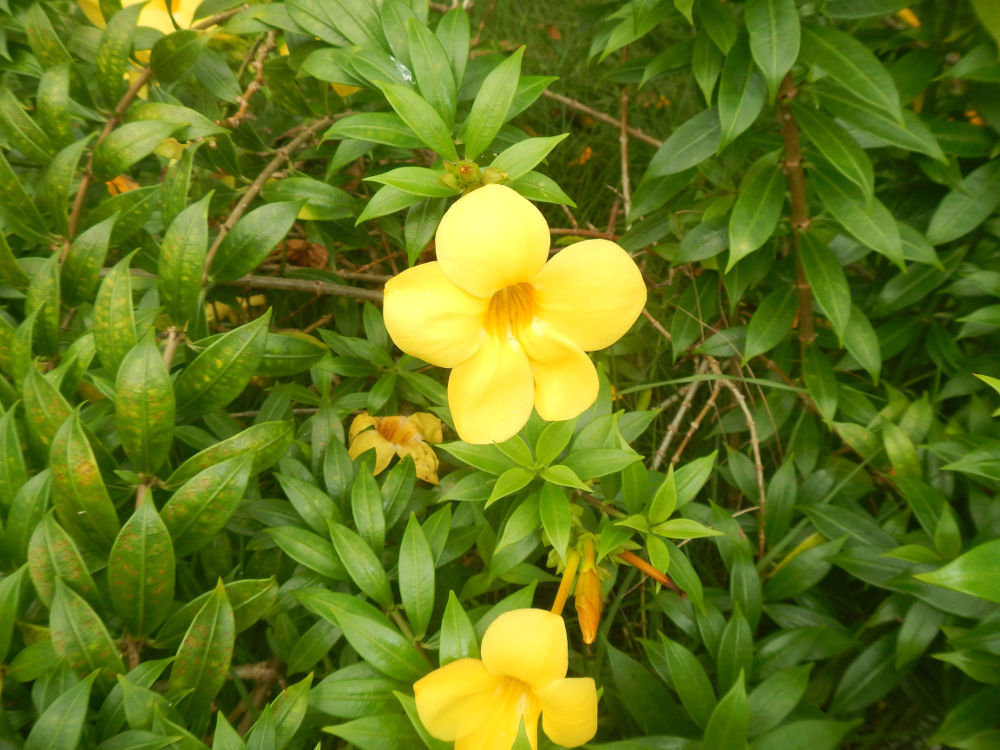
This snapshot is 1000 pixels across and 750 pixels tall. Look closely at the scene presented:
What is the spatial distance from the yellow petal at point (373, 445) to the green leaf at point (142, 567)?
51 centimetres

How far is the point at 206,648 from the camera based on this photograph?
0.87 meters

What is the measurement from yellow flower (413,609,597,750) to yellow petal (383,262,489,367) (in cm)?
36

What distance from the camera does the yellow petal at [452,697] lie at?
0.84m

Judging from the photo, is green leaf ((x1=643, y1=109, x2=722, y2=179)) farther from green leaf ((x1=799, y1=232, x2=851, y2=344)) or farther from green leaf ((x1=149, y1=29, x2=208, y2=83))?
green leaf ((x1=149, y1=29, x2=208, y2=83))

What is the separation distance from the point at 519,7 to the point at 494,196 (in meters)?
2.27

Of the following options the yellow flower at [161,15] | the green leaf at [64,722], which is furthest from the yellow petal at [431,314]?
the yellow flower at [161,15]

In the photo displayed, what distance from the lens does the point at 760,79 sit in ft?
3.87

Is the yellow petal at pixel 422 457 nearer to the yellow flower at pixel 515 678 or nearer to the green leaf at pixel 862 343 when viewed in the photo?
the yellow flower at pixel 515 678

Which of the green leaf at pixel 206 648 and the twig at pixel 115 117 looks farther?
the twig at pixel 115 117

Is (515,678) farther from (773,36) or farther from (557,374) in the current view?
(773,36)

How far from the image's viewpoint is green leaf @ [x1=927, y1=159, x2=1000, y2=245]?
1.33 m

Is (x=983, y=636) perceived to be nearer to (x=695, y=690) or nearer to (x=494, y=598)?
(x=695, y=690)

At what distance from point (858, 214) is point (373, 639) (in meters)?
1.15

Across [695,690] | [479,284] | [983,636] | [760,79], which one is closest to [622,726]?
[695,690]
